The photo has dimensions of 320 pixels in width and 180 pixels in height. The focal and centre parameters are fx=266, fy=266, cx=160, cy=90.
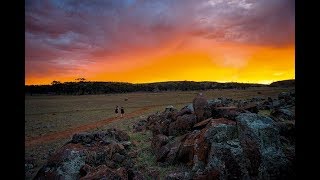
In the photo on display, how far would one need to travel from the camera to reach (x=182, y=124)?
16.8m

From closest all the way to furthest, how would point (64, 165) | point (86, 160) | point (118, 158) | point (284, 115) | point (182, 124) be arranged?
point (64, 165)
point (86, 160)
point (118, 158)
point (182, 124)
point (284, 115)

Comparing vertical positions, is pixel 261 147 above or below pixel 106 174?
above

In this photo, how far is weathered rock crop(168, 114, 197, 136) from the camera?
54.3 feet

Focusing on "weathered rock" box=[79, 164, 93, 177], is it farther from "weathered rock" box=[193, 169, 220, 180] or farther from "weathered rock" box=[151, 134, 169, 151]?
"weathered rock" box=[151, 134, 169, 151]

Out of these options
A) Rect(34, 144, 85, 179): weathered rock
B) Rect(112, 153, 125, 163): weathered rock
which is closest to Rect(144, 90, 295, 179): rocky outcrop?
Rect(112, 153, 125, 163): weathered rock

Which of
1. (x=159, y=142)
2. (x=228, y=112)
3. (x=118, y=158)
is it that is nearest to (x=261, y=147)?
(x=228, y=112)

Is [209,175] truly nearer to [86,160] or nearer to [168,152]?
[168,152]

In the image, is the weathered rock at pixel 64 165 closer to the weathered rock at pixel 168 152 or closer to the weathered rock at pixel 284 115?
the weathered rock at pixel 168 152

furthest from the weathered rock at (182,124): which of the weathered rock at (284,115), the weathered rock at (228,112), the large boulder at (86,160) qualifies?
the weathered rock at (284,115)
